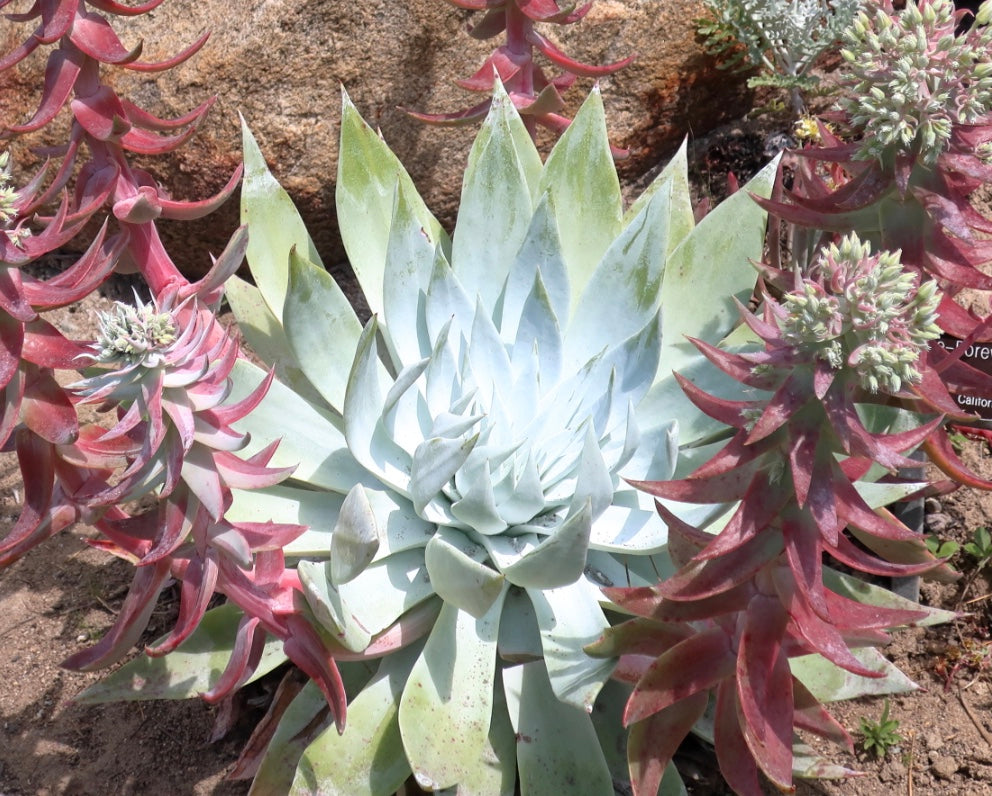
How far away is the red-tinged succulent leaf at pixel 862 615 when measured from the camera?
1193 mm

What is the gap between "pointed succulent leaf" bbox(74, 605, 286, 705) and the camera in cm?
151

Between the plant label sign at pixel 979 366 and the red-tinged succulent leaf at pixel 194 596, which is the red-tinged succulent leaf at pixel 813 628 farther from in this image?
the red-tinged succulent leaf at pixel 194 596

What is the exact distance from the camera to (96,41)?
1.33m

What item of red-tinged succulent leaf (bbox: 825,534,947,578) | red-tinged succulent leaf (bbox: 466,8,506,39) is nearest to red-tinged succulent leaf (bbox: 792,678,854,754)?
red-tinged succulent leaf (bbox: 825,534,947,578)

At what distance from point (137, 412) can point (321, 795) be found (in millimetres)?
694

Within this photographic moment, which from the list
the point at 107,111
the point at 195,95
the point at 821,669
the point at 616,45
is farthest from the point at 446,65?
the point at 821,669

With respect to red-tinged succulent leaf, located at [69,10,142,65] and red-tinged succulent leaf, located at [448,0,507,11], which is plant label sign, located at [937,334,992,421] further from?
red-tinged succulent leaf, located at [69,10,142,65]

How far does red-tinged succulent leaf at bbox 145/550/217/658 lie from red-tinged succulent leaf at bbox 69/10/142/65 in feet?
2.40

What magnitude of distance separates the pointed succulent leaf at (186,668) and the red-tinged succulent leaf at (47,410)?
47cm

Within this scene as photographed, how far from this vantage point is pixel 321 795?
1.40 meters

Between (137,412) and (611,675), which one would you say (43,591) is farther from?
(611,675)

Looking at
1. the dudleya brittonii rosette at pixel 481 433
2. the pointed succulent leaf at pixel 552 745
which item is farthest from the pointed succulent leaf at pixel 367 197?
the pointed succulent leaf at pixel 552 745

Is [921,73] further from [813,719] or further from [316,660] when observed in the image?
[316,660]

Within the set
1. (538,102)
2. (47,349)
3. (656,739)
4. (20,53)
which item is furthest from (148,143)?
(656,739)
